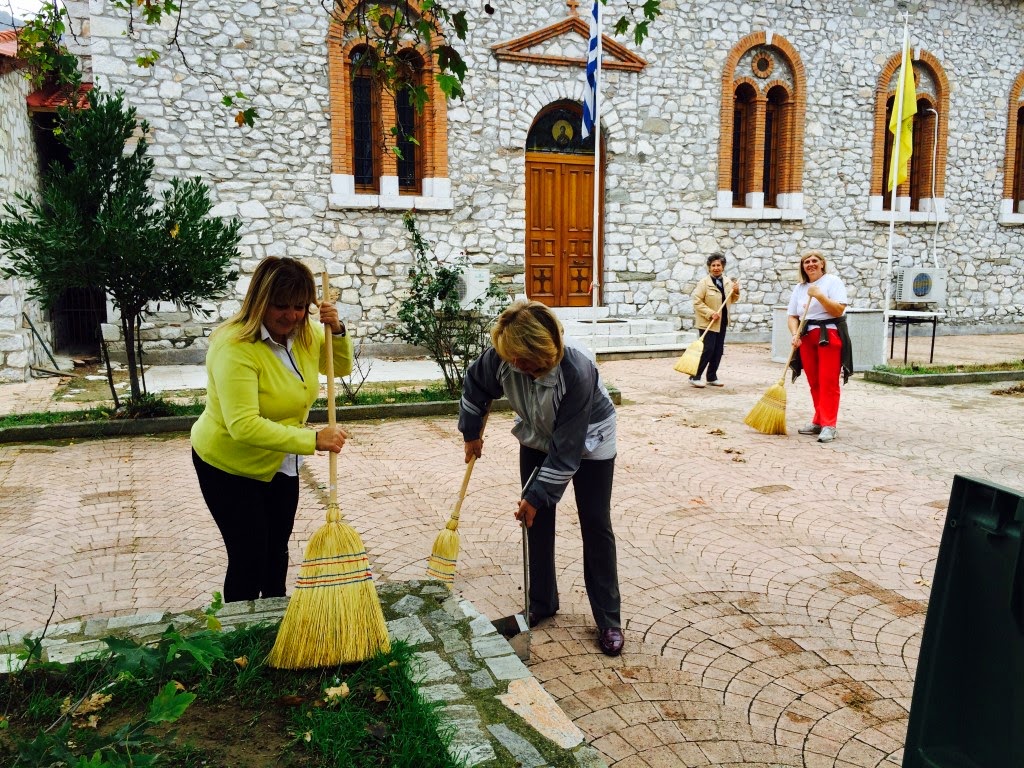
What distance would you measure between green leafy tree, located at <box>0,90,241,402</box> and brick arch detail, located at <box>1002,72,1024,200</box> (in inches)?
729

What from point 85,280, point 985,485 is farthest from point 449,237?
point 985,485

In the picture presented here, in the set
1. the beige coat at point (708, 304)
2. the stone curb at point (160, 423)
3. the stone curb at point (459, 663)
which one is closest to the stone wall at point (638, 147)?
the beige coat at point (708, 304)

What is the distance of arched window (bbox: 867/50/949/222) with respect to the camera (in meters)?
17.9

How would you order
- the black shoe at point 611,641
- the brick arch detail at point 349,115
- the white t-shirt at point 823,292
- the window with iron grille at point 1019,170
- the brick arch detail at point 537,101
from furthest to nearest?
the window with iron grille at point 1019,170, the brick arch detail at point 537,101, the brick arch detail at point 349,115, the white t-shirt at point 823,292, the black shoe at point 611,641

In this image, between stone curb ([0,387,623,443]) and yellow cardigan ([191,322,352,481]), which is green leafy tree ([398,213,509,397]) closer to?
stone curb ([0,387,623,443])

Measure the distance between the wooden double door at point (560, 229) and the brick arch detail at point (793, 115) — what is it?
9.52ft

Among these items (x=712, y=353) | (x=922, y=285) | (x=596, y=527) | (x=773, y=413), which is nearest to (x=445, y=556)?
(x=596, y=527)

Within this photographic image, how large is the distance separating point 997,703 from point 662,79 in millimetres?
15794

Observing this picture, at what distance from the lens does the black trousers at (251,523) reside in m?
3.67

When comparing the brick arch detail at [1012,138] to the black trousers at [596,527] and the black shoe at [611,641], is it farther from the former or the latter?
the black shoe at [611,641]

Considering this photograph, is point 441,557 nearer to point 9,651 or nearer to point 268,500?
point 268,500

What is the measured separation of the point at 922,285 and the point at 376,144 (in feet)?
38.7

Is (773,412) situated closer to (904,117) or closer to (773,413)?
(773,413)

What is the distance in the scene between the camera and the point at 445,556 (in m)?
→ 4.12
